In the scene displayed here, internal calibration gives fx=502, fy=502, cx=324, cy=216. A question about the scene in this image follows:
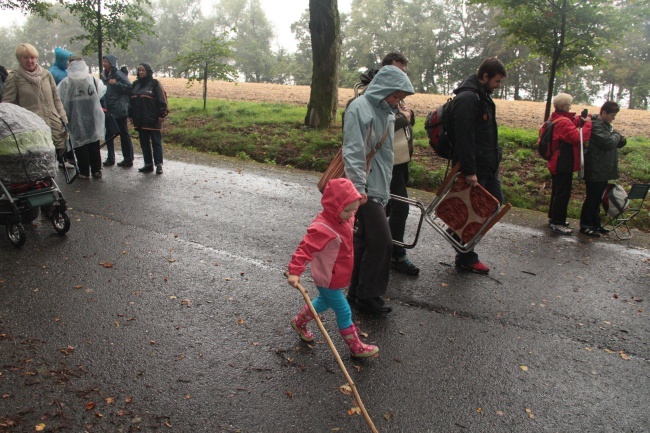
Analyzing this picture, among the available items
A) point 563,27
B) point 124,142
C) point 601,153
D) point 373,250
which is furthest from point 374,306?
point 563,27

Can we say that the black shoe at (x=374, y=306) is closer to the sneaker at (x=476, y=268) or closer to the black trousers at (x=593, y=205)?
the sneaker at (x=476, y=268)

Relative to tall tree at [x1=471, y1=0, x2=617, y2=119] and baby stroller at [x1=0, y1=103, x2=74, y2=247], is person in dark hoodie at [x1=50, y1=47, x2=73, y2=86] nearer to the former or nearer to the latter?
baby stroller at [x1=0, y1=103, x2=74, y2=247]

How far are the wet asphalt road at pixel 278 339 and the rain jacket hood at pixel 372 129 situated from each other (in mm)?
1204

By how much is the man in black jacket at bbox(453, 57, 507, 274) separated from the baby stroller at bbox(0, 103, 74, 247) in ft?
14.9

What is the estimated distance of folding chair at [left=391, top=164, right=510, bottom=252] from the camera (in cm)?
518

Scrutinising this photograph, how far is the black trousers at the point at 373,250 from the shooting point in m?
4.25

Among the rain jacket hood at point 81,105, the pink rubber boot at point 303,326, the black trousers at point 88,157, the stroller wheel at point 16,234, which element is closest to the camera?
the pink rubber boot at point 303,326

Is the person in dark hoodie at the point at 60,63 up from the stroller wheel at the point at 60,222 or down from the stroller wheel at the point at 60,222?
up

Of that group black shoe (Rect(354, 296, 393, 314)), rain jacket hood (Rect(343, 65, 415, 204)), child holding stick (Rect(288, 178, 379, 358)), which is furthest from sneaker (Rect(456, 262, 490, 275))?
child holding stick (Rect(288, 178, 379, 358))

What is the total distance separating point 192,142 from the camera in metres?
13.4

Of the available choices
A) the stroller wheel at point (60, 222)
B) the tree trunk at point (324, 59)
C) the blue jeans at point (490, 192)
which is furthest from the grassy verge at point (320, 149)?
the stroller wheel at point (60, 222)

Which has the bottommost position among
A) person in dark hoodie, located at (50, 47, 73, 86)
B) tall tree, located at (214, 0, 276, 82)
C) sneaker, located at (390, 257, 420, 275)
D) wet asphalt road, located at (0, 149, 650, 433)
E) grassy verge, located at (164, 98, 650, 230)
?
wet asphalt road, located at (0, 149, 650, 433)

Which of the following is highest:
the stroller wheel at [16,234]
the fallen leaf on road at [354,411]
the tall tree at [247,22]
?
the tall tree at [247,22]

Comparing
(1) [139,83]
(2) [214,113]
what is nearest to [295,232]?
(1) [139,83]
